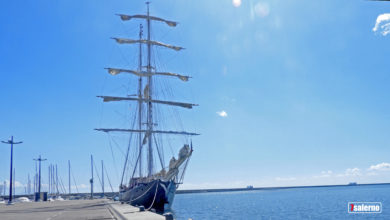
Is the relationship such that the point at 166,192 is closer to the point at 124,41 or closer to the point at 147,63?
the point at 147,63

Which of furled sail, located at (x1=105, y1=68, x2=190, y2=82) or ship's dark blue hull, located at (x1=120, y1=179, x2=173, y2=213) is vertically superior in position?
furled sail, located at (x1=105, y1=68, x2=190, y2=82)

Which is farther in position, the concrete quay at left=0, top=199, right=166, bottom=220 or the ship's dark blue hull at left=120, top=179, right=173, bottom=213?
the ship's dark blue hull at left=120, top=179, right=173, bottom=213

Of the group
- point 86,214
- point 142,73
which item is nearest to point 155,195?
point 86,214

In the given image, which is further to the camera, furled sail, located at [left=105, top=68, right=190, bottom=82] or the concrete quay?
furled sail, located at [left=105, top=68, right=190, bottom=82]

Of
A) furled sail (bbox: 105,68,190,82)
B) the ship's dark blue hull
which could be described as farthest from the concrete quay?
furled sail (bbox: 105,68,190,82)

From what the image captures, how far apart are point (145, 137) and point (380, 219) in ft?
99.9

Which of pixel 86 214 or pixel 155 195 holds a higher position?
pixel 155 195

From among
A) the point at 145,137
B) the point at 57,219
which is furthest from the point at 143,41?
the point at 57,219

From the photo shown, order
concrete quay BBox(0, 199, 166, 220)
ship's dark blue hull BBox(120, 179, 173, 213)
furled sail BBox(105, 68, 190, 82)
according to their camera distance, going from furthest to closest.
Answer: furled sail BBox(105, 68, 190, 82) → ship's dark blue hull BBox(120, 179, 173, 213) → concrete quay BBox(0, 199, 166, 220)

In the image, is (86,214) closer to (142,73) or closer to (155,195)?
(155,195)

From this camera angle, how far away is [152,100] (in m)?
46.0

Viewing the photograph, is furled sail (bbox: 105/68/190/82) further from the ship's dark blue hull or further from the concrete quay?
the concrete quay

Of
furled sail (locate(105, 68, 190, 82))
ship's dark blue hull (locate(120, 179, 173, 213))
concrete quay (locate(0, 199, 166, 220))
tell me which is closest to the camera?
concrete quay (locate(0, 199, 166, 220))

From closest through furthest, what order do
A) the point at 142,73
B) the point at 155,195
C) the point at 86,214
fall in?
1. the point at 86,214
2. the point at 155,195
3. the point at 142,73
